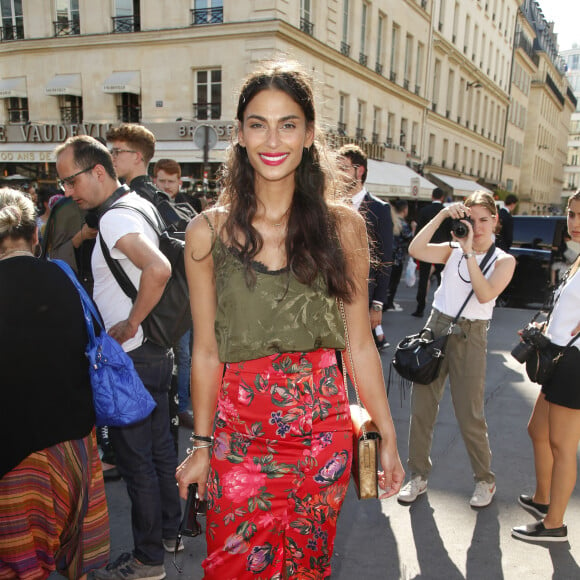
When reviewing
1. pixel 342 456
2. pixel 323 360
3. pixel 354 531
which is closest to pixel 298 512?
pixel 342 456

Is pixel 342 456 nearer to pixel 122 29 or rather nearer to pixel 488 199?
pixel 488 199

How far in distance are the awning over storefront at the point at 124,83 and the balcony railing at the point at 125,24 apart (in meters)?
1.59

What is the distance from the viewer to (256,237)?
178 cm

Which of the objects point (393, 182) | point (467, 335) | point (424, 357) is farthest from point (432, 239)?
point (393, 182)

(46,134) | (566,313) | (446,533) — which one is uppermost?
(46,134)

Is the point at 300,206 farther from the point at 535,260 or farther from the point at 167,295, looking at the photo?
the point at 535,260

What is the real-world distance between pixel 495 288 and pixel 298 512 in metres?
2.02

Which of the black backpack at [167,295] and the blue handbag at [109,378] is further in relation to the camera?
the black backpack at [167,295]

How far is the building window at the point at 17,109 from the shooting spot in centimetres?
2061

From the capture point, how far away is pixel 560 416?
281 cm

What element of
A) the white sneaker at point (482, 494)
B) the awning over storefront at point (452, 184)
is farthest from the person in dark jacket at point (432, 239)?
the awning over storefront at point (452, 184)

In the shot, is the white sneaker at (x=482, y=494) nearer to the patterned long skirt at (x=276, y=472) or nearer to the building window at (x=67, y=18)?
the patterned long skirt at (x=276, y=472)

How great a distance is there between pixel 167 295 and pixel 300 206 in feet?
3.78

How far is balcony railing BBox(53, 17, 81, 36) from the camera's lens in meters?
Answer: 19.4
